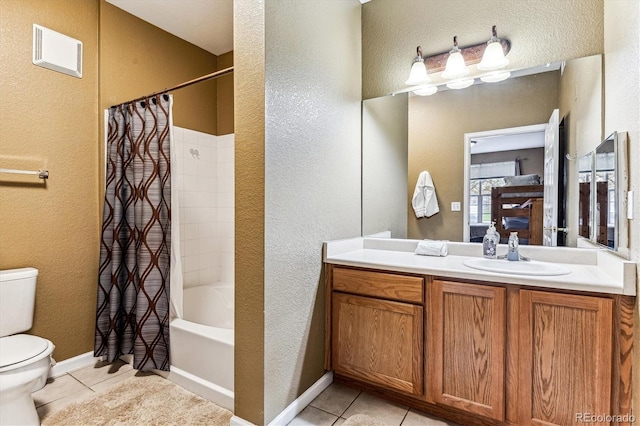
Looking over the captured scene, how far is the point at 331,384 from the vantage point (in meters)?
1.99

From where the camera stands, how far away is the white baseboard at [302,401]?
1593 millimetres

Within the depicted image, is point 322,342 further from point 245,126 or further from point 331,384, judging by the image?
point 245,126

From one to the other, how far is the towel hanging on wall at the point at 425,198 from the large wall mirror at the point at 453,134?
1.3 inches

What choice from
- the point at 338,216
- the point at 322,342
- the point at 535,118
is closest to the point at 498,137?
the point at 535,118

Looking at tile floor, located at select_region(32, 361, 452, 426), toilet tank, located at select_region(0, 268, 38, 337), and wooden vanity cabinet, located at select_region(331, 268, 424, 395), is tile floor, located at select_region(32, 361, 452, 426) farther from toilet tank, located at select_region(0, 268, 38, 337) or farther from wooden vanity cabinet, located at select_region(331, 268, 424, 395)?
toilet tank, located at select_region(0, 268, 38, 337)

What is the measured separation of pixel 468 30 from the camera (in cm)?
199

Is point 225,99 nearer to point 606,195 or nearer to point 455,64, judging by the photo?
point 455,64

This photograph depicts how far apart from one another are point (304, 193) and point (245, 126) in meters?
0.47

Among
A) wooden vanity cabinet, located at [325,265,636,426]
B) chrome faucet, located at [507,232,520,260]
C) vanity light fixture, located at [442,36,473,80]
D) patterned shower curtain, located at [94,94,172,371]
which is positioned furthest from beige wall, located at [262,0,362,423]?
chrome faucet, located at [507,232,520,260]

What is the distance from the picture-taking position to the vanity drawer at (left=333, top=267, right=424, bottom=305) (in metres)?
1.66

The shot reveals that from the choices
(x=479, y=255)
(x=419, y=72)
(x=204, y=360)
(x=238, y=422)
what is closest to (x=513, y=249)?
(x=479, y=255)

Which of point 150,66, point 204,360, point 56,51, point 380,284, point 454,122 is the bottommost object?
point 204,360

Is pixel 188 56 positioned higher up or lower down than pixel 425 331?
higher up

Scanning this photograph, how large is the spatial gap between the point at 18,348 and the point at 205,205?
5.55 ft
